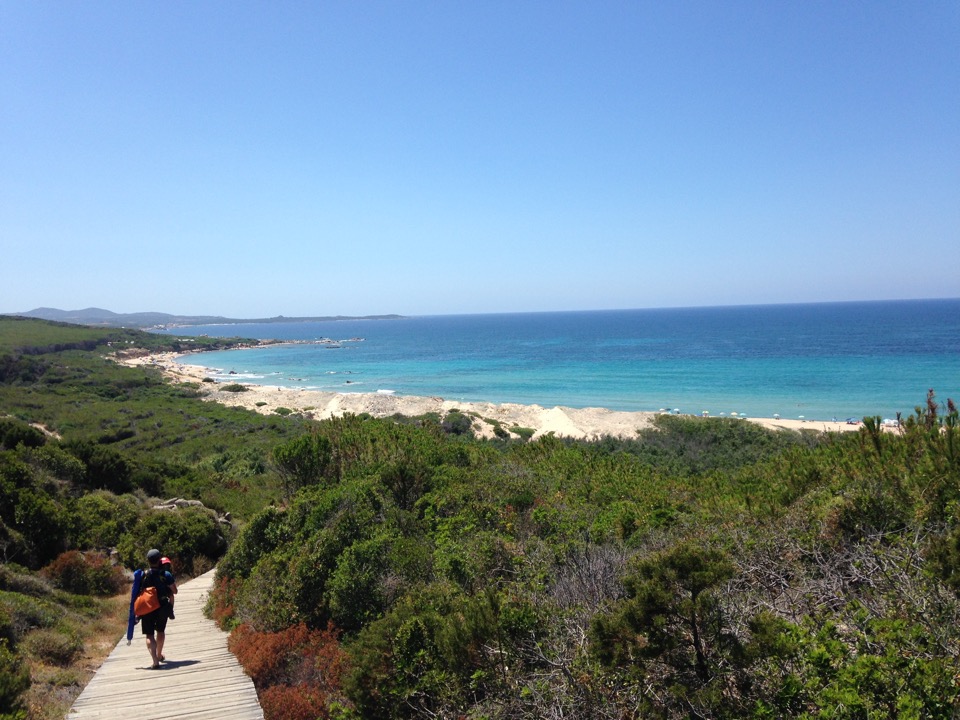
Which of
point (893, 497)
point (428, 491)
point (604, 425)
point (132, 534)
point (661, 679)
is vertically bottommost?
point (604, 425)

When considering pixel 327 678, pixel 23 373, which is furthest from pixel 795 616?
pixel 23 373

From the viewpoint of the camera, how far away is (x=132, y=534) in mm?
11867

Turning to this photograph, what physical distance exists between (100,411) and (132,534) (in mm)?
33831

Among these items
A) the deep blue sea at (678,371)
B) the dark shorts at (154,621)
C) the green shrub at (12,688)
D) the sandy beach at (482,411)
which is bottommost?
the sandy beach at (482,411)

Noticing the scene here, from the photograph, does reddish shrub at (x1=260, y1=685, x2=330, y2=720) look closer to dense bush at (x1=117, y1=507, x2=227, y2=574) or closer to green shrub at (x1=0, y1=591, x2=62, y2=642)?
green shrub at (x1=0, y1=591, x2=62, y2=642)

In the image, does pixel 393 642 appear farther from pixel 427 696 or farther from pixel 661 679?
pixel 661 679

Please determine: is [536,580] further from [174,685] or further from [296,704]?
[174,685]

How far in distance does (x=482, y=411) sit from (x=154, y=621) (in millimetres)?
38442

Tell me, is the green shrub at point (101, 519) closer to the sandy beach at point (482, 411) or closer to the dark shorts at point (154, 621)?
the dark shorts at point (154, 621)

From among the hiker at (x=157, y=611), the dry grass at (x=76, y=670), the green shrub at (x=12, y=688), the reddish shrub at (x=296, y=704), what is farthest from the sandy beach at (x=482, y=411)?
the green shrub at (x=12, y=688)

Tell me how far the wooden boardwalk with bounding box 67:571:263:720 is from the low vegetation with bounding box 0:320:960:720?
0.24m

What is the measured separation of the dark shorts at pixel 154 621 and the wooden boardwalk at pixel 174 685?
0.43 metres

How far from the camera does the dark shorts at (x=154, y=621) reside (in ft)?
21.1

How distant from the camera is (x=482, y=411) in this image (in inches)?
1759
